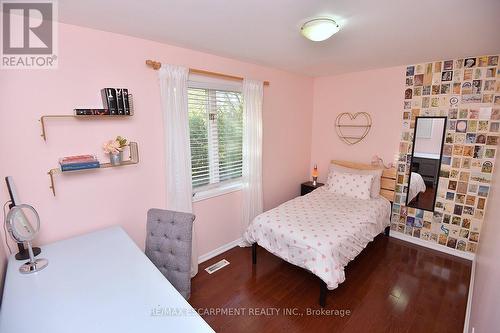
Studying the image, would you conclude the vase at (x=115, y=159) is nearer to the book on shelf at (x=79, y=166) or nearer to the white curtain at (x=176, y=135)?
the book on shelf at (x=79, y=166)

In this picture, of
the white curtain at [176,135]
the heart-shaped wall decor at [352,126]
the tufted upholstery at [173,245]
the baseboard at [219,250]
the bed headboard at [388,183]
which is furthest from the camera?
the heart-shaped wall decor at [352,126]

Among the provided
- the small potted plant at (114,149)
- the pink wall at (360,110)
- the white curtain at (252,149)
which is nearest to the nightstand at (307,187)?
the pink wall at (360,110)

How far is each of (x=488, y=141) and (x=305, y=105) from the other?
7.60ft

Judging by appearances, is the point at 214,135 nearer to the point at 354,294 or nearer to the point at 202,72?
the point at 202,72

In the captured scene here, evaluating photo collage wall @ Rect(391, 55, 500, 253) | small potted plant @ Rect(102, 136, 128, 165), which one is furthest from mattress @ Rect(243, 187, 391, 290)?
small potted plant @ Rect(102, 136, 128, 165)

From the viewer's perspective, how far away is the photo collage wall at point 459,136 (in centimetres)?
267

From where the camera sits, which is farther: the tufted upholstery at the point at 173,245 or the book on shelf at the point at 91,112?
the book on shelf at the point at 91,112

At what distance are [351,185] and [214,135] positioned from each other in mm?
2023

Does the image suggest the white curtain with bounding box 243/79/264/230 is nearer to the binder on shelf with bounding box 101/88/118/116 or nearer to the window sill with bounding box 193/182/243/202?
the window sill with bounding box 193/182/243/202

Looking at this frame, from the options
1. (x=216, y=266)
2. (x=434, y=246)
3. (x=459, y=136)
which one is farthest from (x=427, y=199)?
(x=216, y=266)

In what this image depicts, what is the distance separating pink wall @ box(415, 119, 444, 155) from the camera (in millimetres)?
2974

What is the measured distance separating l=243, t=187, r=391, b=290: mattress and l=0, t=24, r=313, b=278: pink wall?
32.3 inches

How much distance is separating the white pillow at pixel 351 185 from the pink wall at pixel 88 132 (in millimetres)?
1843

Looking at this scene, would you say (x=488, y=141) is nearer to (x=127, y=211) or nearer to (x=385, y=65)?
(x=385, y=65)
